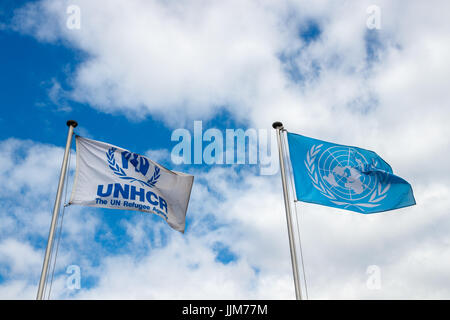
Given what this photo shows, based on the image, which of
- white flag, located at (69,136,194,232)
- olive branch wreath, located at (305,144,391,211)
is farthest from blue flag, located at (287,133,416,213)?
white flag, located at (69,136,194,232)

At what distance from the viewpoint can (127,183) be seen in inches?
559

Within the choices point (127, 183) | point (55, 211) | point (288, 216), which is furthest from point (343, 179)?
point (55, 211)

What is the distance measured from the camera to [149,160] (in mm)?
15375

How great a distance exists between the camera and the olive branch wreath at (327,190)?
1409 cm

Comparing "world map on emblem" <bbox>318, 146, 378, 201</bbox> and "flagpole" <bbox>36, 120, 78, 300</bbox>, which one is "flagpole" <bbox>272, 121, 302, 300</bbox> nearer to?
"world map on emblem" <bbox>318, 146, 378, 201</bbox>

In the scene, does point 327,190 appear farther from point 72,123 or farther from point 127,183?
point 72,123

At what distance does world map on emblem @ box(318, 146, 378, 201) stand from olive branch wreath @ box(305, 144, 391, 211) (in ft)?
0.58

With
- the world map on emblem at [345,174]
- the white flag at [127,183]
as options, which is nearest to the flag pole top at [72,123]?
the white flag at [127,183]

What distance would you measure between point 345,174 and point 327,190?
1274 mm

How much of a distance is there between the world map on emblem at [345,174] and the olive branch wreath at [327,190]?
18cm

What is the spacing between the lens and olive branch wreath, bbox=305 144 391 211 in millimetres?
14094
